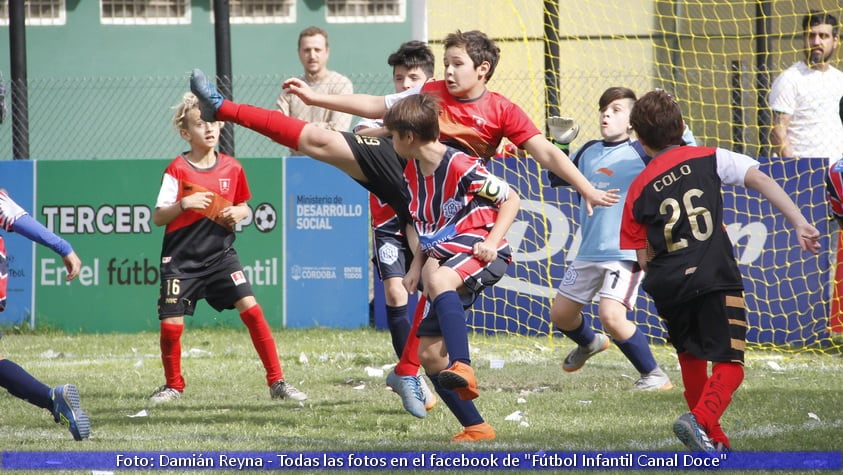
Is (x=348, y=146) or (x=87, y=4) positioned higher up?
(x=87, y=4)

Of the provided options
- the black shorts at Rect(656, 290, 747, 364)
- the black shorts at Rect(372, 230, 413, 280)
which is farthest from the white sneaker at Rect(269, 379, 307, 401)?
the black shorts at Rect(656, 290, 747, 364)

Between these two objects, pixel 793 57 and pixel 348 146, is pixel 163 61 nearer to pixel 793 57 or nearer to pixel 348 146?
pixel 793 57

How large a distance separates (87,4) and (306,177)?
11.0m

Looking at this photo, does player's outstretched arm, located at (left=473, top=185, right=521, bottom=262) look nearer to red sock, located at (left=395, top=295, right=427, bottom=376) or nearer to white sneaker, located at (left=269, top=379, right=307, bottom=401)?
red sock, located at (left=395, top=295, right=427, bottom=376)

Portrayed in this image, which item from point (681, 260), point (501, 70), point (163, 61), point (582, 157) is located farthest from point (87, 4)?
point (681, 260)

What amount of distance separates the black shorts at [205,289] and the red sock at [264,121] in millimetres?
1681

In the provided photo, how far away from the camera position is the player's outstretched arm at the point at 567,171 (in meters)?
5.34

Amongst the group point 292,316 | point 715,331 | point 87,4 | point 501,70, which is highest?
point 87,4

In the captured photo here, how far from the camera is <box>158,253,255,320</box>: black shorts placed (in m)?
6.92

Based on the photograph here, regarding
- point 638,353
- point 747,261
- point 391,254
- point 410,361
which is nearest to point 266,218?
point 391,254

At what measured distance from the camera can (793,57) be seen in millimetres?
11578

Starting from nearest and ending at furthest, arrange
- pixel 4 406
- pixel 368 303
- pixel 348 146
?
1. pixel 348 146
2. pixel 4 406
3. pixel 368 303

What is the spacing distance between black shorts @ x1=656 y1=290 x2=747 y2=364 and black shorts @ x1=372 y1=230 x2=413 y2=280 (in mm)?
2193

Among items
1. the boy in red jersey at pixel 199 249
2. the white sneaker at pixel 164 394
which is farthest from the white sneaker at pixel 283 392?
the white sneaker at pixel 164 394
